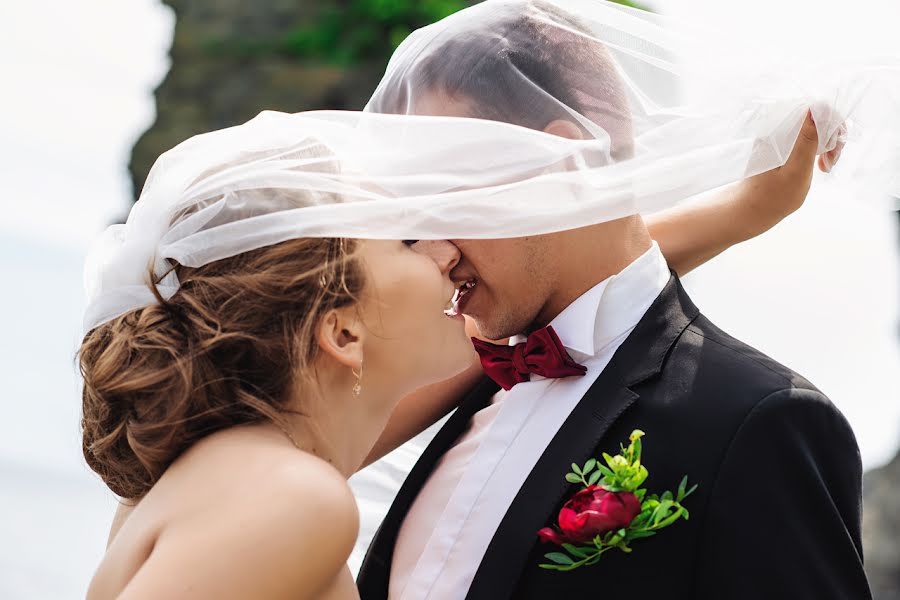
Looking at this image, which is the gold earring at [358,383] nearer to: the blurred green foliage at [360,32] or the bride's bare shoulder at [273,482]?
the bride's bare shoulder at [273,482]

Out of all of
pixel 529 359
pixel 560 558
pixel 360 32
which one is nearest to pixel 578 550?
pixel 560 558

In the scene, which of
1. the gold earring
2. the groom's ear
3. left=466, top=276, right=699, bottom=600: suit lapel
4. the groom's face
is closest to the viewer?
the gold earring

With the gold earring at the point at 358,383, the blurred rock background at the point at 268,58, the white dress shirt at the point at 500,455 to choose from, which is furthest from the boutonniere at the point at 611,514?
the blurred rock background at the point at 268,58

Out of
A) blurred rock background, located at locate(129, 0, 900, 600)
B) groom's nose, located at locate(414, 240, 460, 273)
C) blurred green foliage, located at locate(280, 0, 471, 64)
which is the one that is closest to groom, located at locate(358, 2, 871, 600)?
groom's nose, located at locate(414, 240, 460, 273)

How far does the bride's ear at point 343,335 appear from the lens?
203 cm

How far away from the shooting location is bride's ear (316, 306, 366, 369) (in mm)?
2027

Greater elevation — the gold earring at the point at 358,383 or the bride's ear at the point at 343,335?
the bride's ear at the point at 343,335

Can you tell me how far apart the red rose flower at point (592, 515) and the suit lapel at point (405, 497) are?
57 cm

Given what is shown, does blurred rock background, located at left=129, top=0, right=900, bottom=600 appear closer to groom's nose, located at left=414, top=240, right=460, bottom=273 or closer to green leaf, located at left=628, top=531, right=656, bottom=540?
groom's nose, located at left=414, top=240, right=460, bottom=273

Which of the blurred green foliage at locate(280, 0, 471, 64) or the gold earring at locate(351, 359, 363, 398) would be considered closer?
the gold earring at locate(351, 359, 363, 398)

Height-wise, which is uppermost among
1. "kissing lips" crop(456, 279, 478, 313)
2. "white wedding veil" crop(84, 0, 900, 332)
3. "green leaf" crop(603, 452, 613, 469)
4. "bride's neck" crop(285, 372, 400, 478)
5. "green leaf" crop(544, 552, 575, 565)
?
"white wedding veil" crop(84, 0, 900, 332)

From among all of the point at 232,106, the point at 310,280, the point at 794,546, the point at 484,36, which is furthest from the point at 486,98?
the point at 232,106

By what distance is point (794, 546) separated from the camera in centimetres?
219

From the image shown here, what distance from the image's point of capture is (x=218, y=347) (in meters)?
1.96
